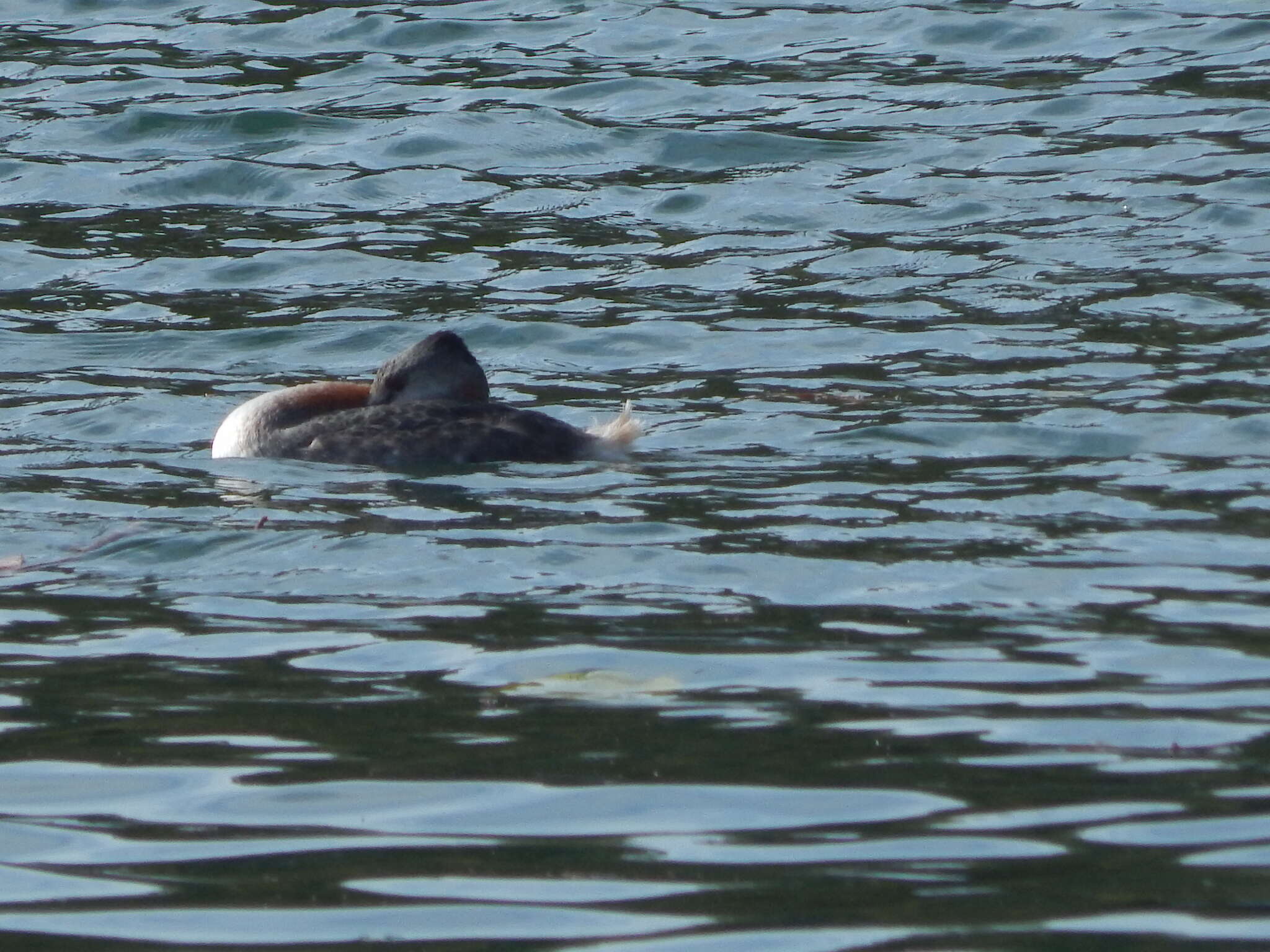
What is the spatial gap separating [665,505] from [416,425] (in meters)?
1.36

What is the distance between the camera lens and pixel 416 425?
8.02 m

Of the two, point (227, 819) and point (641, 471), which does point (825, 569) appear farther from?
point (227, 819)

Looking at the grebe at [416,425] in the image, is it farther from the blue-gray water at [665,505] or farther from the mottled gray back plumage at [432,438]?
the blue-gray water at [665,505]

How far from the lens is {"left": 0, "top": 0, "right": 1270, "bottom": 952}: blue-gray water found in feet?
12.8

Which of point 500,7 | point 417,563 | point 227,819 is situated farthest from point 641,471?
point 500,7

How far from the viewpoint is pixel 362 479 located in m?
7.79

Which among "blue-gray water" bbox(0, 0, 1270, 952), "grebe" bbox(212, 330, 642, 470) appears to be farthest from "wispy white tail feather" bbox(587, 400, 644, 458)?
"blue-gray water" bbox(0, 0, 1270, 952)

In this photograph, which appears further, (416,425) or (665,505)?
(416,425)

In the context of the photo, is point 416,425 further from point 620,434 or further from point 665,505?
point 665,505

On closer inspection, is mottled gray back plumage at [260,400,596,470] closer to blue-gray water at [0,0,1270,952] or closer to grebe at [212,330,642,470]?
grebe at [212,330,642,470]

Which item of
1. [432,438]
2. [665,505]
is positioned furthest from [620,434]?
[665,505]

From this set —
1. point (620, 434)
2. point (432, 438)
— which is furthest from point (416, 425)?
point (620, 434)

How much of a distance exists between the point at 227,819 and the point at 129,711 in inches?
32.4

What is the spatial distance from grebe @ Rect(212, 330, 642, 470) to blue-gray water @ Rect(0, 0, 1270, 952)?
142 mm
